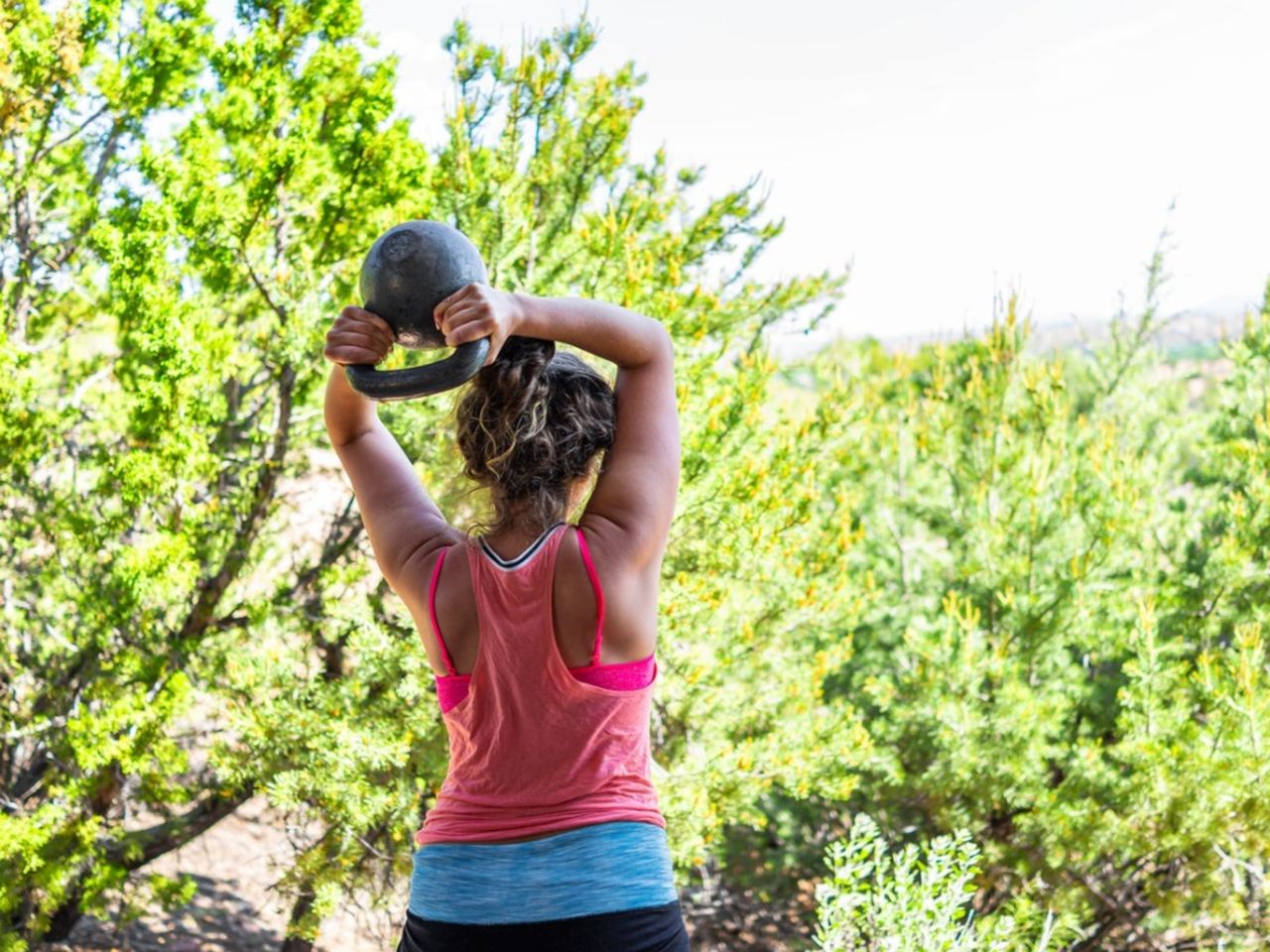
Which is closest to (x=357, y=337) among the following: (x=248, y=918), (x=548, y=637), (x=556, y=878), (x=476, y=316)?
(x=476, y=316)

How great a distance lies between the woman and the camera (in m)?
1.37

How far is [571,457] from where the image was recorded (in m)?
1.51

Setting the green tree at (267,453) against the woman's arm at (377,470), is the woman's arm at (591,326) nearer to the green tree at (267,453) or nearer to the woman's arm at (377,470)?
the woman's arm at (377,470)

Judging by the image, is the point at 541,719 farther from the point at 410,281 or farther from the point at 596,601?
the point at 410,281

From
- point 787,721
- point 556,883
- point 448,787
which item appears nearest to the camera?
point 556,883

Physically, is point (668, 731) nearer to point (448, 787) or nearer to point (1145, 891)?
point (1145, 891)

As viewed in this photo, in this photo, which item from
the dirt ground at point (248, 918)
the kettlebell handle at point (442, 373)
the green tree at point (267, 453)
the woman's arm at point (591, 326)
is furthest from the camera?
the dirt ground at point (248, 918)

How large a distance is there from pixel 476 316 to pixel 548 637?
0.39 m

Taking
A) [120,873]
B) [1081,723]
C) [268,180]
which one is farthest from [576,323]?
[1081,723]

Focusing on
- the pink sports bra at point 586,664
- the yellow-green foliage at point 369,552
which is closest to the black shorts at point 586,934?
the pink sports bra at point 586,664

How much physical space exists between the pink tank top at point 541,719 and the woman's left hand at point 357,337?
0.98 feet

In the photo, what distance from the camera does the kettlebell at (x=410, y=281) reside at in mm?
1422

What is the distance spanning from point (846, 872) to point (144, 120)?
12.5 feet

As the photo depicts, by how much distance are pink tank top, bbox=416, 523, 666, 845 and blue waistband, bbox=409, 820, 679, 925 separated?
19 mm
